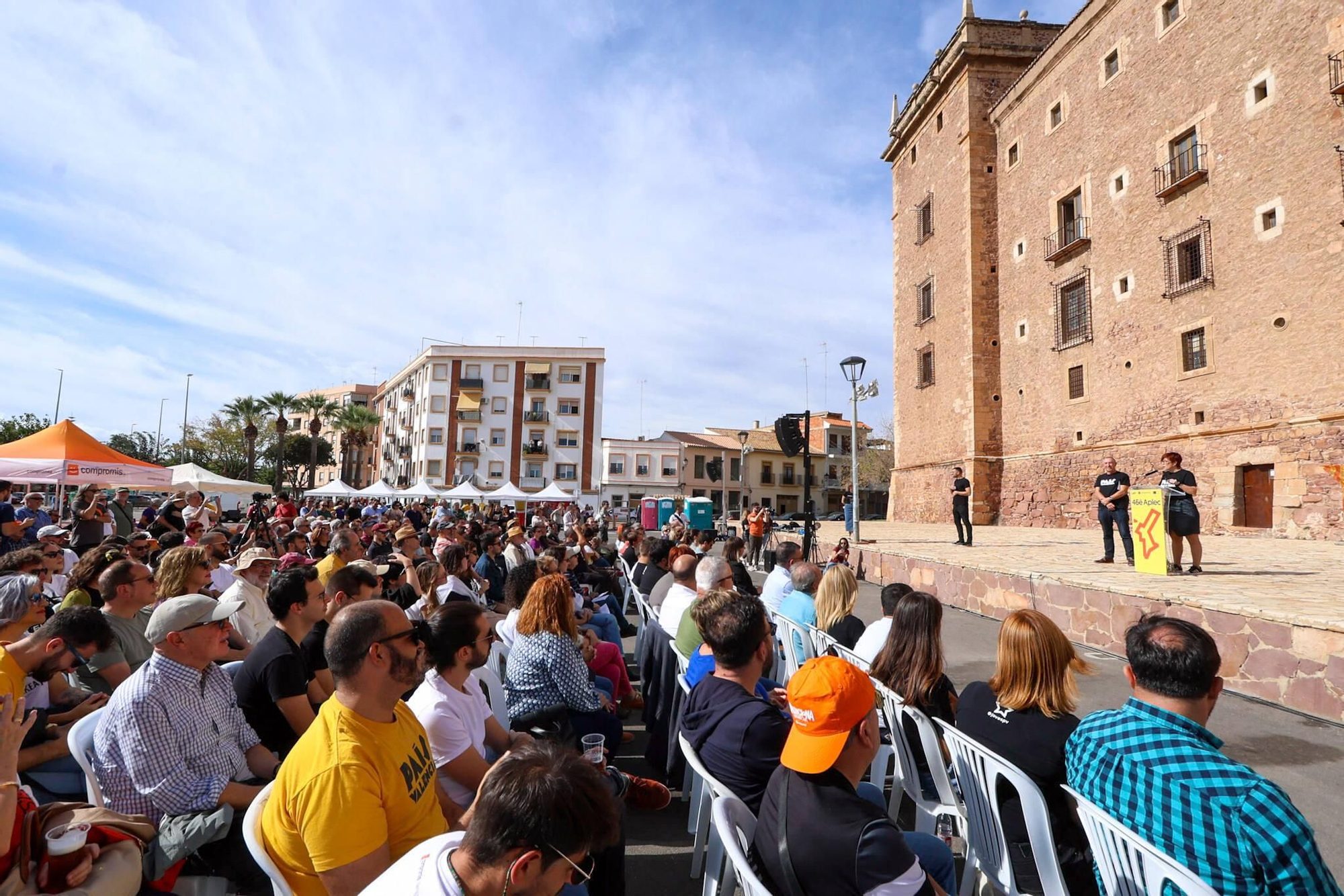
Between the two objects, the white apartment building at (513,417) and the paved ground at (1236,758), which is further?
the white apartment building at (513,417)

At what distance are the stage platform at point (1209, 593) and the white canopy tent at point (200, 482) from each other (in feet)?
50.9

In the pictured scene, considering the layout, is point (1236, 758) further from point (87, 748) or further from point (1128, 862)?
point (87, 748)

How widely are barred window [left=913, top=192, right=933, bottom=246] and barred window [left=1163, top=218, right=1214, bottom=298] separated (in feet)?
32.1

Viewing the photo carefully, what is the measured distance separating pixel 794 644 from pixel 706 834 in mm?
1945

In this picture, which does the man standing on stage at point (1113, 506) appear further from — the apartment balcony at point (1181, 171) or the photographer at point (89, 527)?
the photographer at point (89, 527)

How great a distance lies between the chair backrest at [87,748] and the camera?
2.43 m

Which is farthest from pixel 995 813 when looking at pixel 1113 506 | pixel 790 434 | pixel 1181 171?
pixel 1181 171

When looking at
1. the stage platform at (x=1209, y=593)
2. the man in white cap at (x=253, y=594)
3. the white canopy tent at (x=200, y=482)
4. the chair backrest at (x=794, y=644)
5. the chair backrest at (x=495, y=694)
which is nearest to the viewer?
the chair backrest at (x=495, y=694)

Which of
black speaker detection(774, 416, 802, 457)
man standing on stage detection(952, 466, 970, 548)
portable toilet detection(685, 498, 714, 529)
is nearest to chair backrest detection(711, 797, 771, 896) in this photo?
black speaker detection(774, 416, 802, 457)

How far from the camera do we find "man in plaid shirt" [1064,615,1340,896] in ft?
5.55

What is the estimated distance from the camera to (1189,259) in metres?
16.7

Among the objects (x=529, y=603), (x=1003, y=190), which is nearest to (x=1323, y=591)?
(x=529, y=603)

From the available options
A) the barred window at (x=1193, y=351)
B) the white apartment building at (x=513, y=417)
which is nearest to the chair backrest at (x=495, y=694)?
the barred window at (x=1193, y=351)

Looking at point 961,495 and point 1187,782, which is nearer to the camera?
point 1187,782
